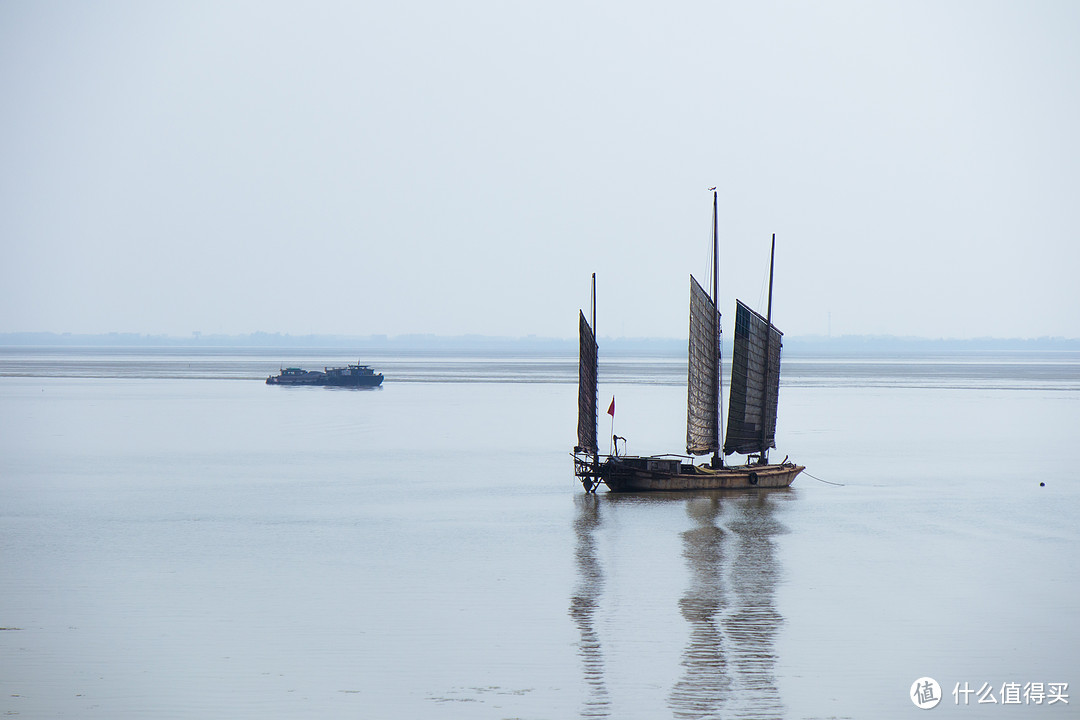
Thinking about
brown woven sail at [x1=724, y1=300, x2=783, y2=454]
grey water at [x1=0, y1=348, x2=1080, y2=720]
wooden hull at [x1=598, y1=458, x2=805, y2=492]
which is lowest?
grey water at [x1=0, y1=348, x2=1080, y2=720]

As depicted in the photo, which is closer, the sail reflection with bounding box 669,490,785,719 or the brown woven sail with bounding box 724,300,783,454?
the sail reflection with bounding box 669,490,785,719

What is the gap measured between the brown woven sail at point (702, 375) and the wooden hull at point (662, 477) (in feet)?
5.01

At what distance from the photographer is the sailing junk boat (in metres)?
45.4

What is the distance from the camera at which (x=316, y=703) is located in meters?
18.5

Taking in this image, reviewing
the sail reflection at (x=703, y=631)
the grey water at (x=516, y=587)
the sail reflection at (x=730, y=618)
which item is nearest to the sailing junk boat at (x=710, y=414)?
the grey water at (x=516, y=587)

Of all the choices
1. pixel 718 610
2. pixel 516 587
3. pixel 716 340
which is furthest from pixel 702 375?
pixel 718 610

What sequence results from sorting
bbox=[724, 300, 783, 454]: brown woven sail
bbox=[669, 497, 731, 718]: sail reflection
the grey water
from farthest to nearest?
bbox=[724, 300, 783, 454]: brown woven sail → the grey water → bbox=[669, 497, 731, 718]: sail reflection

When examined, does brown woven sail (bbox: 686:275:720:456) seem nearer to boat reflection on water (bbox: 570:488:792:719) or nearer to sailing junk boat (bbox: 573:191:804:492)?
sailing junk boat (bbox: 573:191:804:492)

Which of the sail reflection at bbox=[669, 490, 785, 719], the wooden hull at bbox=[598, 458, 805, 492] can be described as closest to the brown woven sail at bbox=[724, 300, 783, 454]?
the wooden hull at bbox=[598, 458, 805, 492]

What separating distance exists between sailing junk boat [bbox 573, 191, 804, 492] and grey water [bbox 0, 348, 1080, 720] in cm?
105

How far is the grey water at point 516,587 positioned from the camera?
19.2 meters

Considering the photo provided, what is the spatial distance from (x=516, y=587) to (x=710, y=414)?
72.2 ft

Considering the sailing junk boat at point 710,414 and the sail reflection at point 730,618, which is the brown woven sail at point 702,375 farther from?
the sail reflection at point 730,618

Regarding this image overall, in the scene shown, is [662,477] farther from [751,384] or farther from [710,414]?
[751,384]
